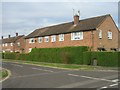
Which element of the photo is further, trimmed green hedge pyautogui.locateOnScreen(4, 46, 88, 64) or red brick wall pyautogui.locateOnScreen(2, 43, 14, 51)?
red brick wall pyautogui.locateOnScreen(2, 43, 14, 51)

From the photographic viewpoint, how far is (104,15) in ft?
131

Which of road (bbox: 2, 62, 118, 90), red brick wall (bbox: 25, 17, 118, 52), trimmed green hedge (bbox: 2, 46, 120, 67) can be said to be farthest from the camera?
red brick wall (bbox: 25, 17, 118, 52)

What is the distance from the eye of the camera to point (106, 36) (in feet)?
128

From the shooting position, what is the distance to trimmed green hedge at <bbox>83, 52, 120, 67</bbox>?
28644 mm

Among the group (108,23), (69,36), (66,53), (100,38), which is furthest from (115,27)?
(66,53)

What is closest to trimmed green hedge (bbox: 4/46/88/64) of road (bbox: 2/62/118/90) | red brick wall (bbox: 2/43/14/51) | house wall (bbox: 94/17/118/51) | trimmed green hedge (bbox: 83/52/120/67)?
trimmed green hedge (bbox: 83/52/120/67)

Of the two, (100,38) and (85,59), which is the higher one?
(100,38)

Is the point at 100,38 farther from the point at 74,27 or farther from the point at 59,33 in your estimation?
the point at 59,33

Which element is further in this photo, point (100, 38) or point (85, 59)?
point (100, 38)

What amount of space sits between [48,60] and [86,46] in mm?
8815

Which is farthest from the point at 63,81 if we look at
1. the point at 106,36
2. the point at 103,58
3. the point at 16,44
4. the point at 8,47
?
the point at 8,47

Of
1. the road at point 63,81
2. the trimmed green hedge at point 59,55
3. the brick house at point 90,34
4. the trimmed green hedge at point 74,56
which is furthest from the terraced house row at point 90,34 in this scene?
the road at point 63,81

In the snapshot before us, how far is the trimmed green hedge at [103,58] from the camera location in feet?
94.0

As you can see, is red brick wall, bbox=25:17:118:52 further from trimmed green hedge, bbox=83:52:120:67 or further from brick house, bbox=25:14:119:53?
trimmed green hedge, bbox=83:52:120:67
